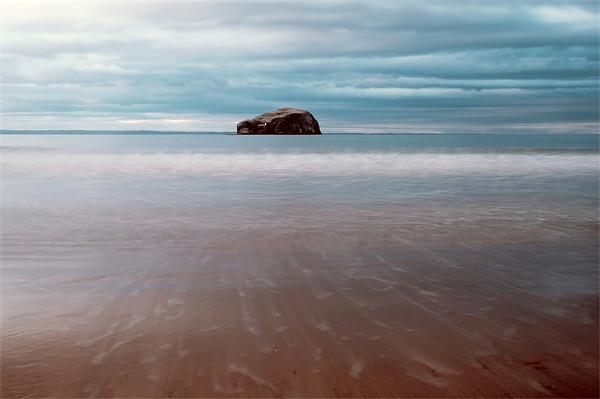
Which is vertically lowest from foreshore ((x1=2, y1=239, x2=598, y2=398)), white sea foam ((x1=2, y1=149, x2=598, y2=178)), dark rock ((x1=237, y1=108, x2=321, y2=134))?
foreshore ((x1=2, y1=239, x2=598, y2=398))

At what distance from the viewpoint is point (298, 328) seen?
14.1 feet

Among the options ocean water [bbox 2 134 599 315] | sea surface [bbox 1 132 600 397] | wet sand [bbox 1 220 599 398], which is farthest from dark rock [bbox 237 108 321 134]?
wet sand [bbox 1 220 599 398]

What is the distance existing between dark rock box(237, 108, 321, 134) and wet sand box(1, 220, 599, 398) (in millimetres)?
166468

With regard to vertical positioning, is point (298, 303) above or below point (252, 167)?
below

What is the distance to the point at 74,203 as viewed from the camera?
1215cm

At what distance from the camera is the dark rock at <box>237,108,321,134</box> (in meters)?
171

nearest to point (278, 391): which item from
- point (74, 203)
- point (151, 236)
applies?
point (151, 236)

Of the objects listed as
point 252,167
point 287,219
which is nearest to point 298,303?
point 287,219

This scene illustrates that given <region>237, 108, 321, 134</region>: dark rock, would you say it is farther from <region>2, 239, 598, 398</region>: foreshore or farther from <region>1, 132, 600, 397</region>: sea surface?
<region>2, 239, 598, 398</region>: foreshore

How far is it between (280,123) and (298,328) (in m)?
169

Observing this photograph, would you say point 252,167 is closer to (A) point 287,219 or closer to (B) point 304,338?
(A) point 287,219

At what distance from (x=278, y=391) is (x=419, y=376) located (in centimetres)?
106

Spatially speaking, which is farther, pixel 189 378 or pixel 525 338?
pixel 525 338

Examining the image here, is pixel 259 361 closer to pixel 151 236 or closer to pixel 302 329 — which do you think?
pixel 302 329
